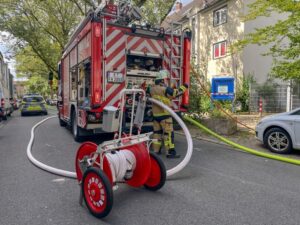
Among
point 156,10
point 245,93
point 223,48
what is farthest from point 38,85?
point 245,93

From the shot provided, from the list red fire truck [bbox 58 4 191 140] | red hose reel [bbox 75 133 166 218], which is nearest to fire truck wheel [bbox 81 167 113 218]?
red hose reel [bbox 75 133 166 218]

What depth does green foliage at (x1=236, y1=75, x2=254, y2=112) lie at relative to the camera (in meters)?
16.7

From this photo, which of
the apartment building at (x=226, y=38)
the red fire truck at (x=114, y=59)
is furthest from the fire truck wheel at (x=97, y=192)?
the apartment building at (x=226, y=38)

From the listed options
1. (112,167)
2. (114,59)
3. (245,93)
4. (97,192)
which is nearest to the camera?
(97,192)

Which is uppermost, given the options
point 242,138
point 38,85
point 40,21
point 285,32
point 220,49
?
point 40,21

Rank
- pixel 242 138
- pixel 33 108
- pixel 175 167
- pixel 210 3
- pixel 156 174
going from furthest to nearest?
pixel 210 3 < pixel 33 108 < pixel 242 138 < pixel 175 167 < pixel 156 174

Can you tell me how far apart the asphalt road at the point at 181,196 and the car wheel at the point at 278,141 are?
2.99 feet

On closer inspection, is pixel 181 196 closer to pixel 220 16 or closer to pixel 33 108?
pixel 33 108

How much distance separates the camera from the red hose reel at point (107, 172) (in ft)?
10.2

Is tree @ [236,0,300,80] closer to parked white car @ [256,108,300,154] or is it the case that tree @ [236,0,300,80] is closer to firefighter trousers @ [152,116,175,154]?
parked white car @ [256,108,300,154]

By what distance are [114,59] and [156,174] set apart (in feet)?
11.0

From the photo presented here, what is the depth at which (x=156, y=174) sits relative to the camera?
393 cm

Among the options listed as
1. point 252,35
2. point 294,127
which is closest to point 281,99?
point 252,35

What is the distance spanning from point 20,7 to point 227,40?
17.8 m
